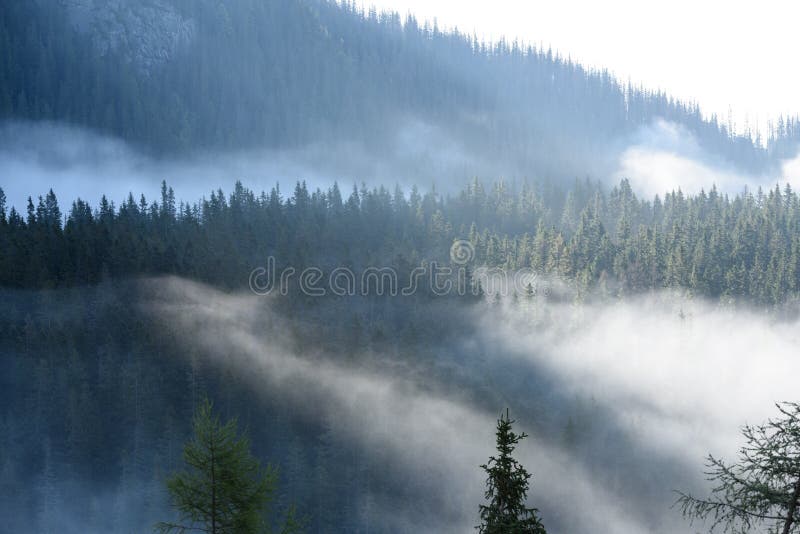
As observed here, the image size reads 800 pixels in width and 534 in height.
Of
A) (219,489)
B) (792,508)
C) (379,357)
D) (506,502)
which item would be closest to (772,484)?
(792,508)

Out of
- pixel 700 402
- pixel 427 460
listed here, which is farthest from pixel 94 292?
pixel 700 402

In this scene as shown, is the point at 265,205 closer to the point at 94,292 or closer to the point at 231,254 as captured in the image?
the point at 231,254

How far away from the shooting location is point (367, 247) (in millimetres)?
176375

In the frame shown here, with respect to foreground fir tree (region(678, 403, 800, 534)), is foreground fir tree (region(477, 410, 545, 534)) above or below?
below

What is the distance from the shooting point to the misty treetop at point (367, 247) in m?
146

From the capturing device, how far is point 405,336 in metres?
153

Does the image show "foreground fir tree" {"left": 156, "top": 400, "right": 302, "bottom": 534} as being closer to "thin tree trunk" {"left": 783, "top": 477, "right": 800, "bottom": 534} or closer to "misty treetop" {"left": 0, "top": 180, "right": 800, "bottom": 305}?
"thin tree trunk" {"left": 783, "top": 477, "right": 800, "bottom": 534}

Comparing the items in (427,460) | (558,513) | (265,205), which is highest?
(265,205)

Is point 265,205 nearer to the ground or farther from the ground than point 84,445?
farther from the ground

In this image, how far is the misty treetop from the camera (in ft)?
478

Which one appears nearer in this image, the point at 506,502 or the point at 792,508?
the point at 792,508

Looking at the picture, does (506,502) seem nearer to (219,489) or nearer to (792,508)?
(792,508)

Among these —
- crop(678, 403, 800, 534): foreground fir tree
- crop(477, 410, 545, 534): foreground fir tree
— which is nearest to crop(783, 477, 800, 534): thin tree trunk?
crop(678, 403, 800, 534): foreground fir tree

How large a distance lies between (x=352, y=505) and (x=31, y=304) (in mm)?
80070
